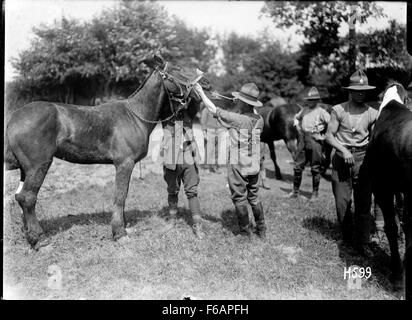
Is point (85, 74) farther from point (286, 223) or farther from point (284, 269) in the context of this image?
point (284, 269)

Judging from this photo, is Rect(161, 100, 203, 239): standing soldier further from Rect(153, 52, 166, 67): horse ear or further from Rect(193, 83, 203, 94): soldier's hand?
Rect(153, 52, 166, 67): horse ear

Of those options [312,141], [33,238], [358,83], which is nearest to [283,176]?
[312,141]

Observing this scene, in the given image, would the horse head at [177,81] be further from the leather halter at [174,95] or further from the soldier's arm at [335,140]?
the soldier's arm at [335,140]

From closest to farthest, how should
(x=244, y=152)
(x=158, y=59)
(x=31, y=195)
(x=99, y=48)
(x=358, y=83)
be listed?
(x=31, y=195) → (x=358, y=83) → (x=244, y=152) → (x=158, y=59) → (x=99, y=48)

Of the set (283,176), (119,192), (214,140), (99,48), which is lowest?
(283,176)

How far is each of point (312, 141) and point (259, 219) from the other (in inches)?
141

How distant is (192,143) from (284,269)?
238 cm

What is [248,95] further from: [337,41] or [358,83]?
[337,41]

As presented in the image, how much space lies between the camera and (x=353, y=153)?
5211mm

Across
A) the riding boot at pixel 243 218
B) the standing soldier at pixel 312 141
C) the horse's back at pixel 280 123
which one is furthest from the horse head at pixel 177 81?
the horse's back at pixel 280 123

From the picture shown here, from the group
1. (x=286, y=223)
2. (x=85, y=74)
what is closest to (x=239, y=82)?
(x=85, y=74)

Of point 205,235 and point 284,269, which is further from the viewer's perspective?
point 205,235

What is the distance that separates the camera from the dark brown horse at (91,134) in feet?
15.4

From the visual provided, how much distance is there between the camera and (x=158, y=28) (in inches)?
678
